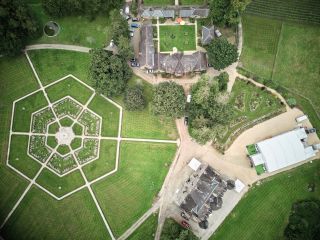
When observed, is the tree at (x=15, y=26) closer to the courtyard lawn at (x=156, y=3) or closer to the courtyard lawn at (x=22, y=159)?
the courtyard lawn at (x=22, y=159)

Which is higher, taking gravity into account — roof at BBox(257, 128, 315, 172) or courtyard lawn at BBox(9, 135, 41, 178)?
roof at BBox(257, 128, 315, 172)

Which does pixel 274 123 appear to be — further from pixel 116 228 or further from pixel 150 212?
pixel 116 228

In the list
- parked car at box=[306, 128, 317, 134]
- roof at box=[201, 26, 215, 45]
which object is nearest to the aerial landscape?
parked car at box=[306, 128, 317, 134]

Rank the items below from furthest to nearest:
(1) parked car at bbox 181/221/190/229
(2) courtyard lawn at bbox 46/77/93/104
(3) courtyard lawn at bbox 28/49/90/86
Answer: (3) courtyard lawn at bbox 28/49/90/86, (2) courtyard lawn at bbox 46/77/93/104, (1) parked car at bbox 181/221/190/229

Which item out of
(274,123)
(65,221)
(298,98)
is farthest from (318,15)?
(65,221)

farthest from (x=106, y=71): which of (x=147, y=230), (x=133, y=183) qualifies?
(x=147, y=230)

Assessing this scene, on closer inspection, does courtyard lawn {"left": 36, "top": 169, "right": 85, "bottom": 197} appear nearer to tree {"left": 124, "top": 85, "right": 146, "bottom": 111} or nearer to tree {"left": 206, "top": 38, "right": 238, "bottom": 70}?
tree {"left": 124, "top": 85, "right": 146, "bottom": 111}

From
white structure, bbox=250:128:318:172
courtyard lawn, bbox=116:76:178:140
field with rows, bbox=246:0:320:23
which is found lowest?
white structure, bbox=250:128:318:172

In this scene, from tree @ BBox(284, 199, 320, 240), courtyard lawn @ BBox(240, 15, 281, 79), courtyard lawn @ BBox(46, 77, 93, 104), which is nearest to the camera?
tree @ BBox(284, 199, 320, 240)
